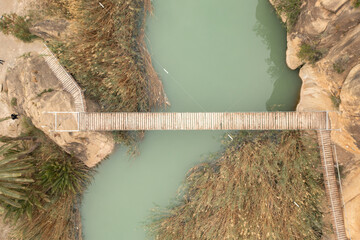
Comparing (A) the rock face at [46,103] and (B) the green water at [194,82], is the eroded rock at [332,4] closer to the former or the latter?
(B) the green water at [194,82]

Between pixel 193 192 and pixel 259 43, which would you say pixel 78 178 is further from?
pixel 259 43

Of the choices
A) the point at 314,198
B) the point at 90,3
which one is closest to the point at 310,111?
the point at 314,198

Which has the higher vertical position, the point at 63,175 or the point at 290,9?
the point at 290,9

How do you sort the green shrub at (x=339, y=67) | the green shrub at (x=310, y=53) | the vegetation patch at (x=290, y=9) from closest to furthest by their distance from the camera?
the green shrub at (x=339, y=67) → the green shrub at (x=310, y=53) → the vegetation patch at (x=290, y=9)

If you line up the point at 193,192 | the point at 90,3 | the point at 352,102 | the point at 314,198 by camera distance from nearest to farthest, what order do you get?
the point at 352,102, the point at 314,198, the point at 90,3, the point at 193,192

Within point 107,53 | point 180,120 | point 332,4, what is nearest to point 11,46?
point 107,53

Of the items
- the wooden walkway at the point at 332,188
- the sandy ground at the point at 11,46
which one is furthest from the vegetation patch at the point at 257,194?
the sandy ground at the point at 11,46

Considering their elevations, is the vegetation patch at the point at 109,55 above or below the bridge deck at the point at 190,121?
above

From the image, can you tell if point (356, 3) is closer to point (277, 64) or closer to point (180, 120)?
point (277, 64)
